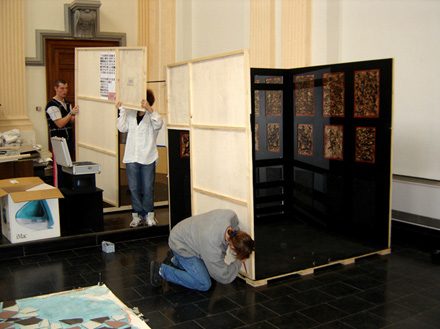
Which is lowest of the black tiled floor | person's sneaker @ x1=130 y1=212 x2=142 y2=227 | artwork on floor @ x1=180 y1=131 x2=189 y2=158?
the black tiled floor

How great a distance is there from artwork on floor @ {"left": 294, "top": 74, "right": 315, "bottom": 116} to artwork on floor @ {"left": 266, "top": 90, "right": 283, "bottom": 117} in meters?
0.18

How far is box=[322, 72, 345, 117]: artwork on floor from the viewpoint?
526cm

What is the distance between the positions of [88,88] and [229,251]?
3.46 meters

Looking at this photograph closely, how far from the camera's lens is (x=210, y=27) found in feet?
28.0

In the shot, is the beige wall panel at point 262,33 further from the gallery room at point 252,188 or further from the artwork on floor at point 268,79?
the artwork on floor at point 268,79

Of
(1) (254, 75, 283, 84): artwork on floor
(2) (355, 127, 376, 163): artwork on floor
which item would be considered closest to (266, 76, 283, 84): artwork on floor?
(1) (254, 75, 283, 84): artwork on floor

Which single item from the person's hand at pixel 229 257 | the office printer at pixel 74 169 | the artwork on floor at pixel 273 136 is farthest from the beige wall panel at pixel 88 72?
the person's hand at pixel 229 257

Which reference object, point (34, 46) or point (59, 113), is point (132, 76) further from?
point (34, 46)

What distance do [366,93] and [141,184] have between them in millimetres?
2477

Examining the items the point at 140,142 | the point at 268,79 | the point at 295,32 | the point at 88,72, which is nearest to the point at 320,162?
the point at 268,79

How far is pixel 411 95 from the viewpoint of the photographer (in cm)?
530

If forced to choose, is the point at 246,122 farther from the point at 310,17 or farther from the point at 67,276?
the point at 310,17

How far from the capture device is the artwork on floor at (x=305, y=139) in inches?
226

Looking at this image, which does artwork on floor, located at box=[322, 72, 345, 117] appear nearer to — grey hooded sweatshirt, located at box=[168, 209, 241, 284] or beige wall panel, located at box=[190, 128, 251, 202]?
beige wall panel, located at box=[190, 128, 251, 202]
